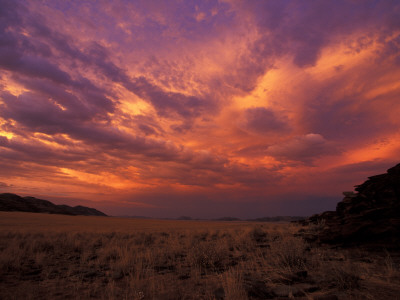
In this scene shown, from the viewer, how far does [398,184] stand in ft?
38.0

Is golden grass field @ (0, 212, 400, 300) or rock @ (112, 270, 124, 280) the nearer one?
golden grass field @ (0, 212, 400, 300)

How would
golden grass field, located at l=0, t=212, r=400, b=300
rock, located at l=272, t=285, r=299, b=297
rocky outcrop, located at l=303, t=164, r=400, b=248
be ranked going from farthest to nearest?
rocky outcrop, located at l=303, t=164, r=400, b=248, golden grass field, located at l=0, t=212, r=400, b=300, rock, located at l=272, t=285, r=299, b=297

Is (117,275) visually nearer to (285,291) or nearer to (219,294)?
(219,294)

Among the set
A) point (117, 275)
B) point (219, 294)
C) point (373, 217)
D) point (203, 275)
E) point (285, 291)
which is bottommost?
point (117, 275)

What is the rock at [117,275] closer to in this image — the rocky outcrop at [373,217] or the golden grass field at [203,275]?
the golden grass field at [203,275]

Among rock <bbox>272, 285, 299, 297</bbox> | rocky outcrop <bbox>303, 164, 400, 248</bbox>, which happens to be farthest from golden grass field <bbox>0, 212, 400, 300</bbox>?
rocky outcrop <bbox>303, 164, 400, 248</bbox>

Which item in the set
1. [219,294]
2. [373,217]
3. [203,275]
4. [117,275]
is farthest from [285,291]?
[373,217]

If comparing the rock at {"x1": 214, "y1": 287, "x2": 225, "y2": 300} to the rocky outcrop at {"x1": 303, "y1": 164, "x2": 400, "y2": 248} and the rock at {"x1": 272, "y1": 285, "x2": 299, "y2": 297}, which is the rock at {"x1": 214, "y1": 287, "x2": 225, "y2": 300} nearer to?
the rock at {"x1": 272, "y1": 285, "x2": 299, "y2": 297}

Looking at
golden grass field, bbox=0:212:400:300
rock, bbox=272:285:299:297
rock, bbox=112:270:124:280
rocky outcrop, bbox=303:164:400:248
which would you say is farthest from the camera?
rocky outcrop, bbox=303:164:400:248

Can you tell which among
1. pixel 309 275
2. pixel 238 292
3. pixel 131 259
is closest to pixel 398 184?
pixel 309 275

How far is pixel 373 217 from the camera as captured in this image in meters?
11.1

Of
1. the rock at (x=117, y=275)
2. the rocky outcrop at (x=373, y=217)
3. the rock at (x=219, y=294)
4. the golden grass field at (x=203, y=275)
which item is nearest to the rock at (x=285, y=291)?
the golden grass field at (x=203, y=275)

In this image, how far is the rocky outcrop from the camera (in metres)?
10.1

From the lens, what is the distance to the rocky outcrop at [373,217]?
1012cm
